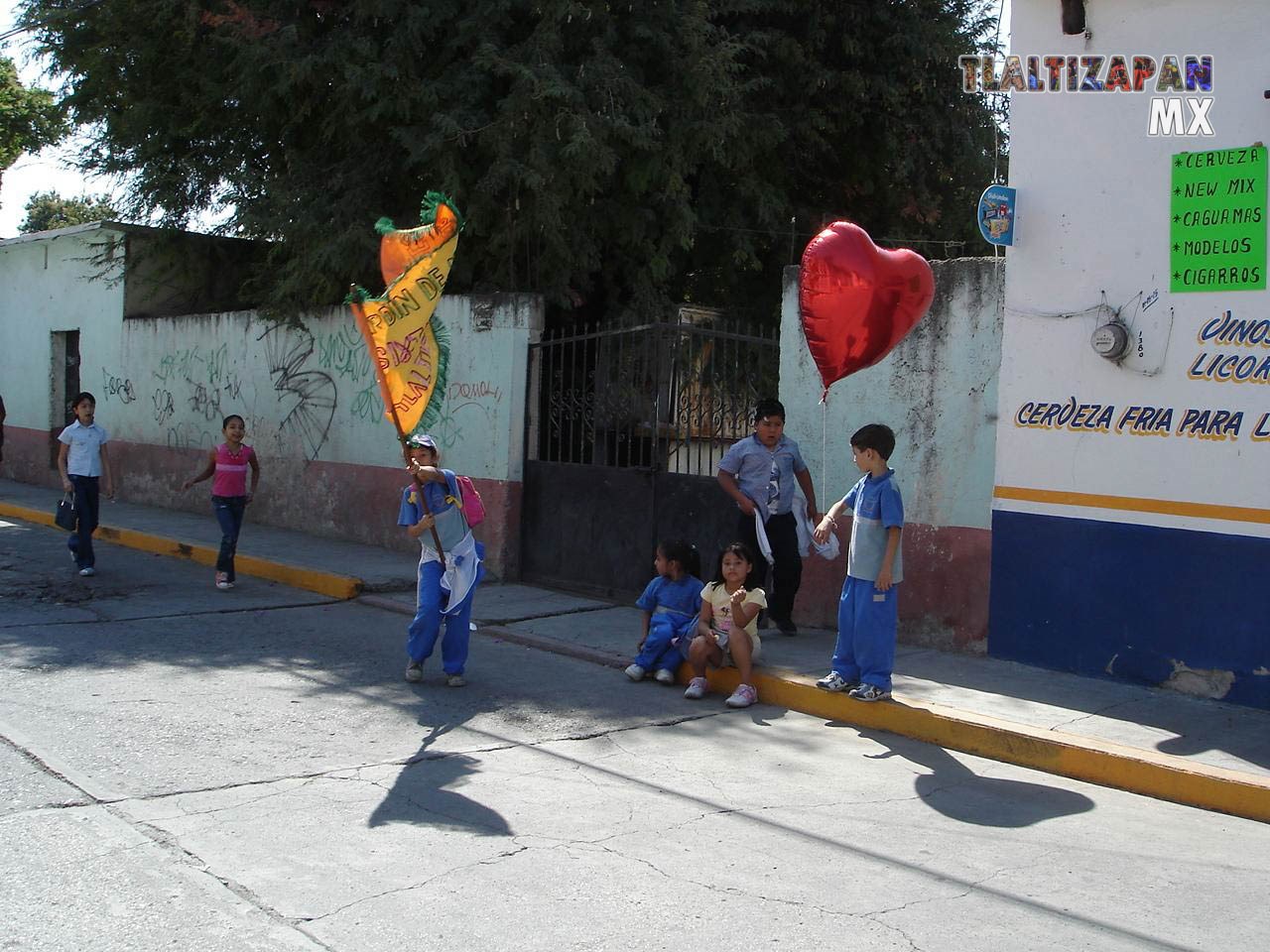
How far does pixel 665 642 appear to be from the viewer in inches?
297

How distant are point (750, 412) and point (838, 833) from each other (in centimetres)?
523

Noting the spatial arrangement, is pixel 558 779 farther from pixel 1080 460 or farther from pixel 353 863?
pixel 1080 460

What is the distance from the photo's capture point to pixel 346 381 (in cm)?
1314

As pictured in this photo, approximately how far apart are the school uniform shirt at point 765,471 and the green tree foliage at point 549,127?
3690 millimetres

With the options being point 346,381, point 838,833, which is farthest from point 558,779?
point 346,381

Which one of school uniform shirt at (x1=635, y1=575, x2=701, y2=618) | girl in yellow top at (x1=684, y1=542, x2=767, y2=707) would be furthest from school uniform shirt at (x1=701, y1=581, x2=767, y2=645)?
school uniform shirt at (x1=635, y1=575, x2=701, y2=618)

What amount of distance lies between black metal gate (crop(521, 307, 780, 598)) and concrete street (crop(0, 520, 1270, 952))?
2.37 metres

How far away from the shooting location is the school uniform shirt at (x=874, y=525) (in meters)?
6.65

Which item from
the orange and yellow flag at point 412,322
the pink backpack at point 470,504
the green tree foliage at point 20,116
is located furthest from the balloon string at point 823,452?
the green tree foliage at point 20,116

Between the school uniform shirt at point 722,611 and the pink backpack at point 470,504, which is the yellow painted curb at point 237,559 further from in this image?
the school uniform shirt at point 722,611

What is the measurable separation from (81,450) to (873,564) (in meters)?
7.59

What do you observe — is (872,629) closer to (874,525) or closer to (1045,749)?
(874,525)

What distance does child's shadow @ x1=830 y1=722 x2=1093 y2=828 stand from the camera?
5.34m

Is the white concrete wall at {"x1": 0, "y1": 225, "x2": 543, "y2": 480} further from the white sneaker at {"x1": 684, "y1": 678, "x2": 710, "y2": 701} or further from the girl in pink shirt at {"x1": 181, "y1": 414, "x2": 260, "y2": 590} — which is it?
the white sneaker at {"x1": 684, "y1": 678, "x2": 710, "y2": 701}
